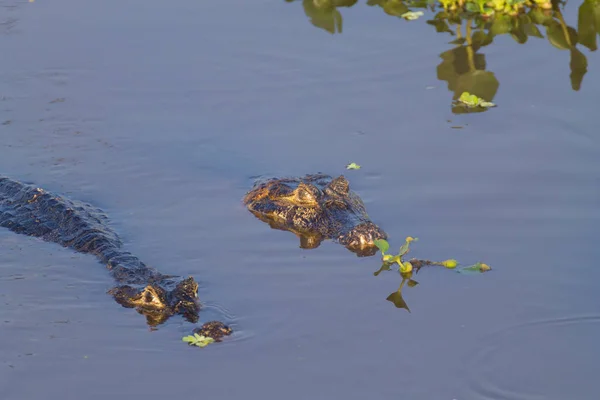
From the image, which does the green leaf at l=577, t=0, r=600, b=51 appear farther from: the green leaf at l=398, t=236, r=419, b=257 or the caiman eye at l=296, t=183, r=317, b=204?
the green leaf at l=398, t=236, r=419, b=257

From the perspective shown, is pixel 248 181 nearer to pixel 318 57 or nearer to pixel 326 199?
pixel 326 199

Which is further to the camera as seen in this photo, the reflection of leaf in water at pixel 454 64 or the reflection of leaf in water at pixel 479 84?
the reflection of leaf in water at pixel 454 64

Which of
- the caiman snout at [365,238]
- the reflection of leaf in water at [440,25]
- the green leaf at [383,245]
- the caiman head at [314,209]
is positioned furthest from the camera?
the reflection of leaf in water at [440,25]

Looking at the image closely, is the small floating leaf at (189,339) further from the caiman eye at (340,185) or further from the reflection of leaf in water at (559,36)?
the reflection of leaf in water at (559,36)

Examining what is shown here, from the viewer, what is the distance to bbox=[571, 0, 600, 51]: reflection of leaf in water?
1277 cm

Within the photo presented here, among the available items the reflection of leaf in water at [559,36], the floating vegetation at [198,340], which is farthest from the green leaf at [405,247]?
the reflection of leaf in water at [559,36]

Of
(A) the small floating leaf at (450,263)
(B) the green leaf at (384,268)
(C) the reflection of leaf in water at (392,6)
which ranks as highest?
(C) the reflection of leaf in water at (392,6)

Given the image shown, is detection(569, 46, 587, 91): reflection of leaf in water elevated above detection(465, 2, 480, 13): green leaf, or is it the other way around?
detection(465, 2, 480, 13): green leaf

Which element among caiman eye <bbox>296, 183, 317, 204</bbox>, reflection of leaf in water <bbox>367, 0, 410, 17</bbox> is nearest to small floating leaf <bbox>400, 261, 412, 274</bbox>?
caiman eye <bbox>296, 183, 317, 204</bbox>

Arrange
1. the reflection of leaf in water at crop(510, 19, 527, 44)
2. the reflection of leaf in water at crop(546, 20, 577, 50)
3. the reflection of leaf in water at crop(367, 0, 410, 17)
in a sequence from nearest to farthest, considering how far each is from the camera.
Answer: the reflection of leaf in water at crop(546, 20, 577, 50) < the reflection of leaf in water at crop(510, 19, 527, 44) < the reflection of leaf in water at crop(367, 0, 410, 17)

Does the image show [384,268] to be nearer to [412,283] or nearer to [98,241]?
[412,283]

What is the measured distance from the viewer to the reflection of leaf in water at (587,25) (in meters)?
12.8

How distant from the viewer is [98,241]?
8.59 meters

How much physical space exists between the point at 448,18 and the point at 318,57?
234 centimetres
